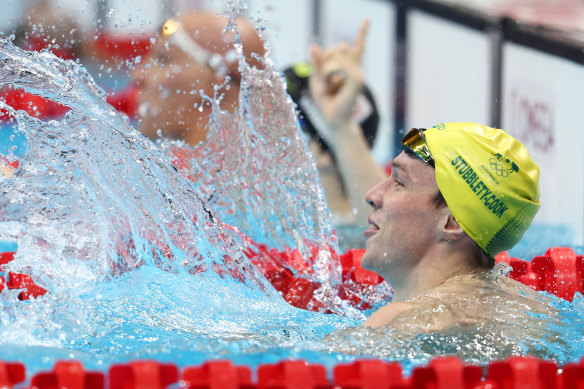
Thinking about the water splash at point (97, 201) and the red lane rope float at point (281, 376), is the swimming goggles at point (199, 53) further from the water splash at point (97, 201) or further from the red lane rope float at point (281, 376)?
the red lane rope float at point (281, 376)

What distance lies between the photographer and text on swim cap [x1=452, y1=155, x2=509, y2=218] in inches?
86.1

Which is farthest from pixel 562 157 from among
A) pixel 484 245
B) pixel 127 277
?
pixel 127 277

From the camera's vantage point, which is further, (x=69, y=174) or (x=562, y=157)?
(x=562, y=157)

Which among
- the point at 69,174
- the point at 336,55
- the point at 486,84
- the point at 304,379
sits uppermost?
the point at 486,84

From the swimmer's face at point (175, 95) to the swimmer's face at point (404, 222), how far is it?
126 cm

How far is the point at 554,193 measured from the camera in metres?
5.07

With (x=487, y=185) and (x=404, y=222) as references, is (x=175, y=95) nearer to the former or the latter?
(x=404, y=222)

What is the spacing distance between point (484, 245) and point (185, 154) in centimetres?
140

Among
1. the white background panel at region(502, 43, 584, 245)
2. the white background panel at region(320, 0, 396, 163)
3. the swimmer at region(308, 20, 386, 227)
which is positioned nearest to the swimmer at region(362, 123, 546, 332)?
the swimmer at region(308, 20, 386, 227)

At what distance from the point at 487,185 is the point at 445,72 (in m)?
4.47

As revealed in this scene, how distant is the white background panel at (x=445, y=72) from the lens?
6.24 meters

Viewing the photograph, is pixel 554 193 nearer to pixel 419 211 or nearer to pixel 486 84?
pixel 486 84

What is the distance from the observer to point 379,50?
679 centimetres

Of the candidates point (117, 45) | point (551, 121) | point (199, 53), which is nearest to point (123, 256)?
point (199, 53)
